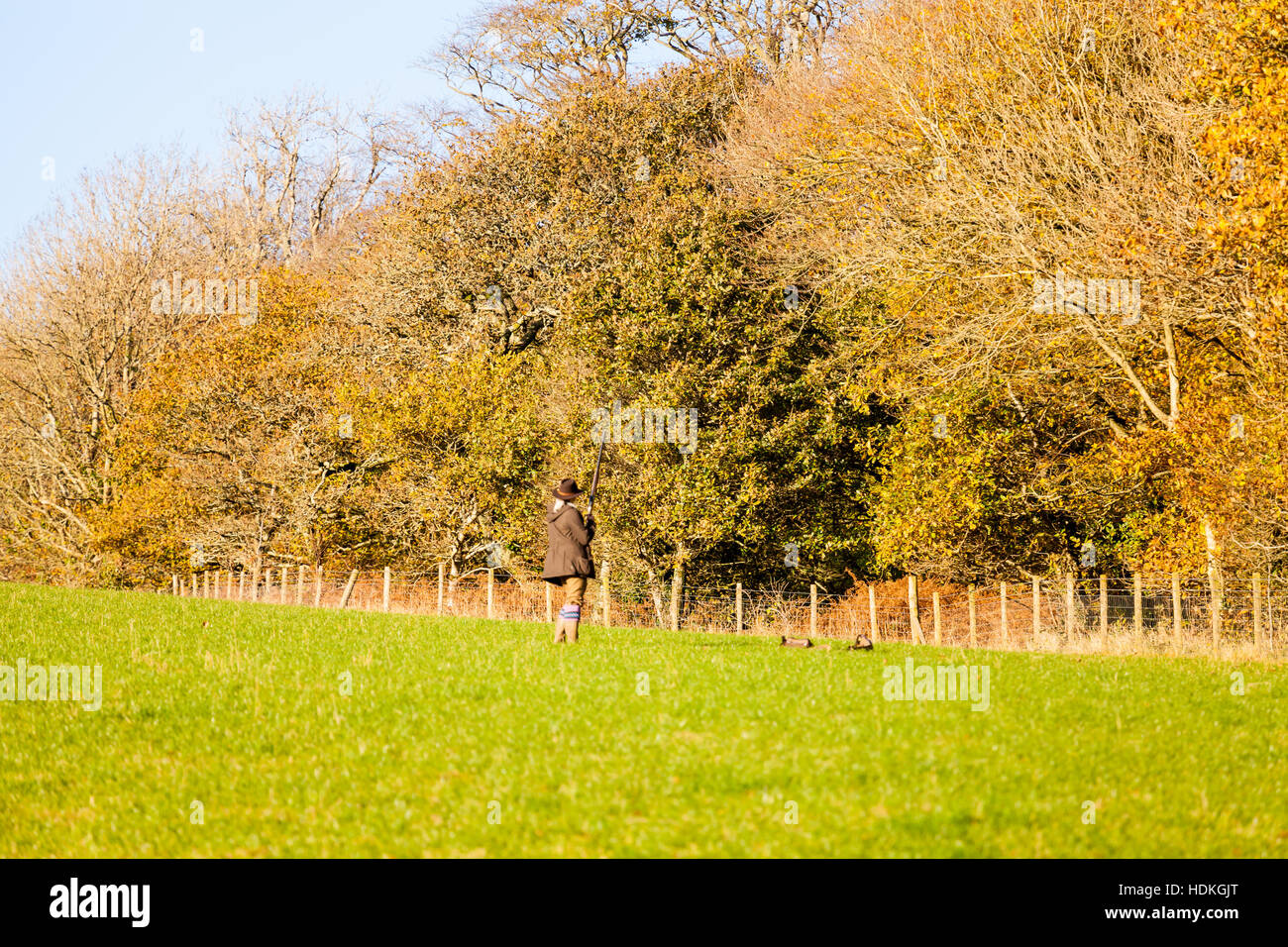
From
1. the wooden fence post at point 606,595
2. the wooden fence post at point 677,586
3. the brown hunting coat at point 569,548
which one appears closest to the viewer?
the brown hunting coat at point 569,548

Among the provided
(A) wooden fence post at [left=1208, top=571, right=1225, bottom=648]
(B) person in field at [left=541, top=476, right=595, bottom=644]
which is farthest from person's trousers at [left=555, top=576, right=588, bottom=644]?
(A) wooden fence post at [left=1208, top=571, right=1225, bottom=648]

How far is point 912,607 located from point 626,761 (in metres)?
21.4

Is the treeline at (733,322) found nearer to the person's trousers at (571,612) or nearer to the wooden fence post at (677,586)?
the wooden fence post at (677,586)

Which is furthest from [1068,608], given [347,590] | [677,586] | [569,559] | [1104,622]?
[347,590]

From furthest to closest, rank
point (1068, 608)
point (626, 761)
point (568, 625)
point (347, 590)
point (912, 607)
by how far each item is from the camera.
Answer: point (347, 590) < point (912, 607) < point (1068, 608) < point (568, 625) < point (626, 761)

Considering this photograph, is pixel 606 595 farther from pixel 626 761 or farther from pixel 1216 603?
pixel 626 761

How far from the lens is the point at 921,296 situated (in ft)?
95.1

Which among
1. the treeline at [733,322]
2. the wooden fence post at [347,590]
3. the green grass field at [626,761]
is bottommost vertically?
the green grass field at [626,761]

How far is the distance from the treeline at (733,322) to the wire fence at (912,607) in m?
1.05

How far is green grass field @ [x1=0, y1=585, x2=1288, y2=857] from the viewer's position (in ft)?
25.0

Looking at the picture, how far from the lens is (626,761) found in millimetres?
9047

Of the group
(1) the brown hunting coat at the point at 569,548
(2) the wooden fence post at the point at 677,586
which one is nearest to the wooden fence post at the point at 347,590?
(2) the wooden fence post at the point at 677,586

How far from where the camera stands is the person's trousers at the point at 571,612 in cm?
1661

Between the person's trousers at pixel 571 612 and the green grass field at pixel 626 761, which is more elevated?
the person's trousers at pixel 571 612
